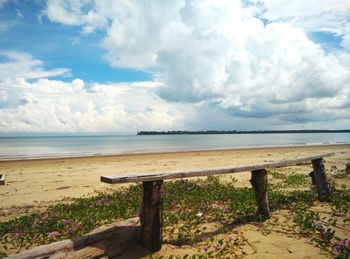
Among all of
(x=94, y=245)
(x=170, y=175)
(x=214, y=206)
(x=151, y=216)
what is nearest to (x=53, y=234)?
(x=94, y=245)

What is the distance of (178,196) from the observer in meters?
10.2

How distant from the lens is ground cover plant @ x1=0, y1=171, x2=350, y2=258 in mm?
5758

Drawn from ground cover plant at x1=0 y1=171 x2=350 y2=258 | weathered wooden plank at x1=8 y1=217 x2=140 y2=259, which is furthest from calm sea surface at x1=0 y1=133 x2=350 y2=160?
weathered wooden plank at x1=8 y1=217 x2=140 y2=259

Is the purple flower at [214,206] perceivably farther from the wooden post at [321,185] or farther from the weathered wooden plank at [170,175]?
the wooden post at [321,185]

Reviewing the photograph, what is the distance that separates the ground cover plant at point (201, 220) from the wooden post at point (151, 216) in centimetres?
61

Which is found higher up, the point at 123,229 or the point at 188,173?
the point at 188,173

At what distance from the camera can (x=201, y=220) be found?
716cm

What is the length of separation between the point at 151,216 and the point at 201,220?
2.31 meters

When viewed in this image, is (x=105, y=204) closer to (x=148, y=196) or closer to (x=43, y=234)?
(x=43, y=234)

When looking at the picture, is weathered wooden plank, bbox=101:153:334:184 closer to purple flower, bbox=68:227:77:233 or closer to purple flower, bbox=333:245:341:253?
purple flower, bbox=333:245:341:253

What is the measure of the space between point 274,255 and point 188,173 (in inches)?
82.2

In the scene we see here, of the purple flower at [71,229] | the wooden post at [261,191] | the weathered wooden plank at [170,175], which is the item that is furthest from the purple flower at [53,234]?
the wooden post at [261,191]

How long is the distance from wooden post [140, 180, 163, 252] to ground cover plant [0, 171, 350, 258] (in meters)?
0.61

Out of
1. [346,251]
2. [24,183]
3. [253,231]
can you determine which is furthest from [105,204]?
[24,183]
